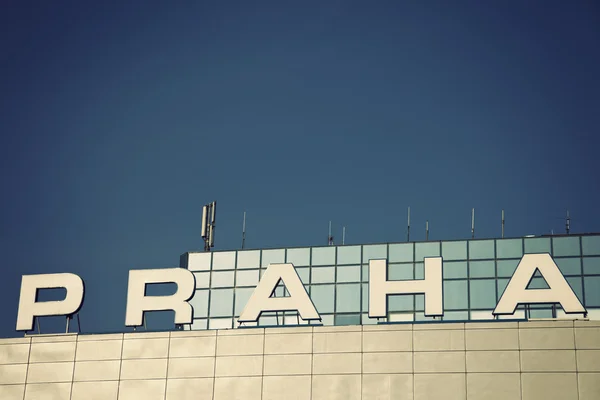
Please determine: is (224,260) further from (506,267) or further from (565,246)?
(565,246)

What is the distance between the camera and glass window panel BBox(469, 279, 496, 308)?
91375 millimetres

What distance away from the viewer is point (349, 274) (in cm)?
9488

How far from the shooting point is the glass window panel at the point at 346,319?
9283cm

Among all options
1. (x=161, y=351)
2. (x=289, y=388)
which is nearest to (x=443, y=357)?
(x=289, y=388)

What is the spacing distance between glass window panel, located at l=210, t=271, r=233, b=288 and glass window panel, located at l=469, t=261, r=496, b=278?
840 inches

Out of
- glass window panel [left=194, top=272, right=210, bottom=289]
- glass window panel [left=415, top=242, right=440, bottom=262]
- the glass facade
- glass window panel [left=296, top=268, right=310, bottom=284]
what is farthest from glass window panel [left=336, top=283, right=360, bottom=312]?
glass window panel [left=194, top=272, right=210, bottom=289]

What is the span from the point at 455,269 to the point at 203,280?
2270 cm

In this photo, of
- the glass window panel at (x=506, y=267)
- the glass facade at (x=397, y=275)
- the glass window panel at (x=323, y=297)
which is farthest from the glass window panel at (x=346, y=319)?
the glass window panel at (x=506, y=267)

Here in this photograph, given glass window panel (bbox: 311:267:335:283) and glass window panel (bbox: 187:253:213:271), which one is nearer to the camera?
glass window panel (bbox: 311:267:335:283)

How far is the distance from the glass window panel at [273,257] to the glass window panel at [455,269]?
1438cm

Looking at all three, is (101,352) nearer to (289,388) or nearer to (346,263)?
(289,388)

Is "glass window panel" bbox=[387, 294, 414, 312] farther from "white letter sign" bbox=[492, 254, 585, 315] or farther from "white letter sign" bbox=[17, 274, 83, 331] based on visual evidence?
"white letter sign" bbox=[17, 274, 83, 331]

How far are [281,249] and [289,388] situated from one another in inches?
1545

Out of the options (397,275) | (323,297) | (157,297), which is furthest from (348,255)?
(157,297)
